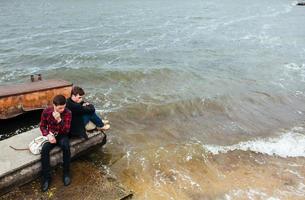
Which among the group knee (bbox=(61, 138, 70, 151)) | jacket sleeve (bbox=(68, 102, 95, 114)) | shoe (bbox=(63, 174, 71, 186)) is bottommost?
shoe (bbox=(63, 174, 71, 186))

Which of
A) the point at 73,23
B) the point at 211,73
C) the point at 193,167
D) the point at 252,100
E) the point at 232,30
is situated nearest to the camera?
the point at 193,167

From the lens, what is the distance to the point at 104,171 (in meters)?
8.01

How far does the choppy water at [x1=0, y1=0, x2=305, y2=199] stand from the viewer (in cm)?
826

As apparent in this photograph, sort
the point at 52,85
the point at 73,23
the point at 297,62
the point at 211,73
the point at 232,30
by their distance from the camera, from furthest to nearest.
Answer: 1. the point at 73,23
2. the point at 232,30
3. the point at 297,62
4. the point at 211,73
5. the point at 52,85

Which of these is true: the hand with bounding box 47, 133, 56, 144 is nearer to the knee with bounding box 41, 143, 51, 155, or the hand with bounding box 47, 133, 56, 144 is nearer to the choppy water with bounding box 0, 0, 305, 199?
the knee with bounding box 41, 143, 51, 155

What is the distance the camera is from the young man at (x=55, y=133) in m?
6.94

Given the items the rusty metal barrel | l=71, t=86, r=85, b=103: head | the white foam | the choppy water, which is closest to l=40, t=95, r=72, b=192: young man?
l=71, t=86, r=85, b=103: head

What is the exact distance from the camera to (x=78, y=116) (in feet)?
25.0

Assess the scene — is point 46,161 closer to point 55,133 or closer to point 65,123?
point 55,133

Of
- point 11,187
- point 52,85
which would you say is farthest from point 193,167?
point 52,85

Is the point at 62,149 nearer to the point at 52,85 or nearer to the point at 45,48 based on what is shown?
the point at 52,85

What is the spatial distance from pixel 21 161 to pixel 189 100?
7.99 metres

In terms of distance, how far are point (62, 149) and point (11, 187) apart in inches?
48.6

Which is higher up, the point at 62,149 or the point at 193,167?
the point at 62,149
